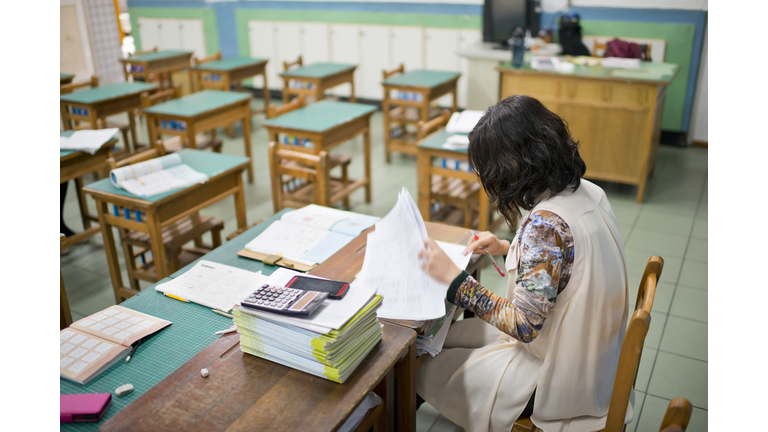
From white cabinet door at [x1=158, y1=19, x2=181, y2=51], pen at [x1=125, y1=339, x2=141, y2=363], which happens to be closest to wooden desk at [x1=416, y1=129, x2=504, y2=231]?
pen at [x1=125, y1=339, x2=141, y2=363]


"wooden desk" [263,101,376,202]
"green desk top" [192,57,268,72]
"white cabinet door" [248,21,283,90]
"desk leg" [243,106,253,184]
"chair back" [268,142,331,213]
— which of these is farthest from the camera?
"white cabinet door" [248,21,283,90]

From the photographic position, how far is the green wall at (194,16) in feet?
25.3

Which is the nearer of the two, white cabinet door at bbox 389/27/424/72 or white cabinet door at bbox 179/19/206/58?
white cabinet door at bbox 389/27/424/72

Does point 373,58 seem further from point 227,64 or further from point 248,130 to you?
point 248,130

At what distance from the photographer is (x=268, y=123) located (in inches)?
139

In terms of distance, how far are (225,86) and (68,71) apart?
1473 millimetres

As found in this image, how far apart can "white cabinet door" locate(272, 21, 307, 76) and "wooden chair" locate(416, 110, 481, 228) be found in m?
4.48

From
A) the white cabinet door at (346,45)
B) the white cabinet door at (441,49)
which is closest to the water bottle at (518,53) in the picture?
the white cabinet door at (441,49)

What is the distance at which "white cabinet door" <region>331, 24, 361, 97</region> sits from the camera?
6875 mm

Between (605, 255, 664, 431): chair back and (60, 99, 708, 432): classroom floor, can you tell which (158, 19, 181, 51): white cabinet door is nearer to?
(60, 99, 708, 432): classroom floor

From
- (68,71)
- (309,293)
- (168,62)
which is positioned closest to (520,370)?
(309,293)

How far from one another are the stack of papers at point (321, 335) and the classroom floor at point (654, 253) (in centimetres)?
100

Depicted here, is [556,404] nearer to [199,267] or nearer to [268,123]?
[199,267]

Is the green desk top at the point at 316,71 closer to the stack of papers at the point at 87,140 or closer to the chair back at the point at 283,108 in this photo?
the chair back at the point at 283,108
